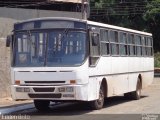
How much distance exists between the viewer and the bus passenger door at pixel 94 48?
1688 cm

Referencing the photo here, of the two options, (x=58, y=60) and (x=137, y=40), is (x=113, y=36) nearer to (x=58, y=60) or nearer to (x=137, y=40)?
(x=137, y=40)

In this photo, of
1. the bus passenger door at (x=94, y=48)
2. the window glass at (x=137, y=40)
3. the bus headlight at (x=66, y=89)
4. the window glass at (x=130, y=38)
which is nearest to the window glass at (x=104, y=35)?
the bus passenger door at (x=94, y=48)

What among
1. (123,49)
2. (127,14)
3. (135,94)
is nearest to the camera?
(123,49)

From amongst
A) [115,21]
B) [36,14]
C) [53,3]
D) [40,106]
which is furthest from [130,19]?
[40,106]

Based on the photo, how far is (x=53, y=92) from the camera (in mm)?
16109

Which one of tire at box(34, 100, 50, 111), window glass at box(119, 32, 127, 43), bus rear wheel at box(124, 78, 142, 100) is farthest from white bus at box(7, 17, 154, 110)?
bus rear wheel at box(124, 78, 142, 100)

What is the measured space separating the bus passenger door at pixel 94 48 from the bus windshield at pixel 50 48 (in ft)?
1.39

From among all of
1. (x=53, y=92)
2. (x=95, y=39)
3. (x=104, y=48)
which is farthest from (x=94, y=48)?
(x=53, y=92)

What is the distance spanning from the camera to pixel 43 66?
53.5 ft

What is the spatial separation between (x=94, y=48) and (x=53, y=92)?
223 cm

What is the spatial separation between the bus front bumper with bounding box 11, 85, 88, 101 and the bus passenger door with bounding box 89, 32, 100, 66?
115 cm

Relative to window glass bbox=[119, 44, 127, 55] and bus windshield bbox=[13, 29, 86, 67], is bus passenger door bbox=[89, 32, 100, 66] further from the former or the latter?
window glass bbox=[119, 44, 127, 55]

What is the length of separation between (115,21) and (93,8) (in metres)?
3.20

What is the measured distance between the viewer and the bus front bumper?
16.0 meters
